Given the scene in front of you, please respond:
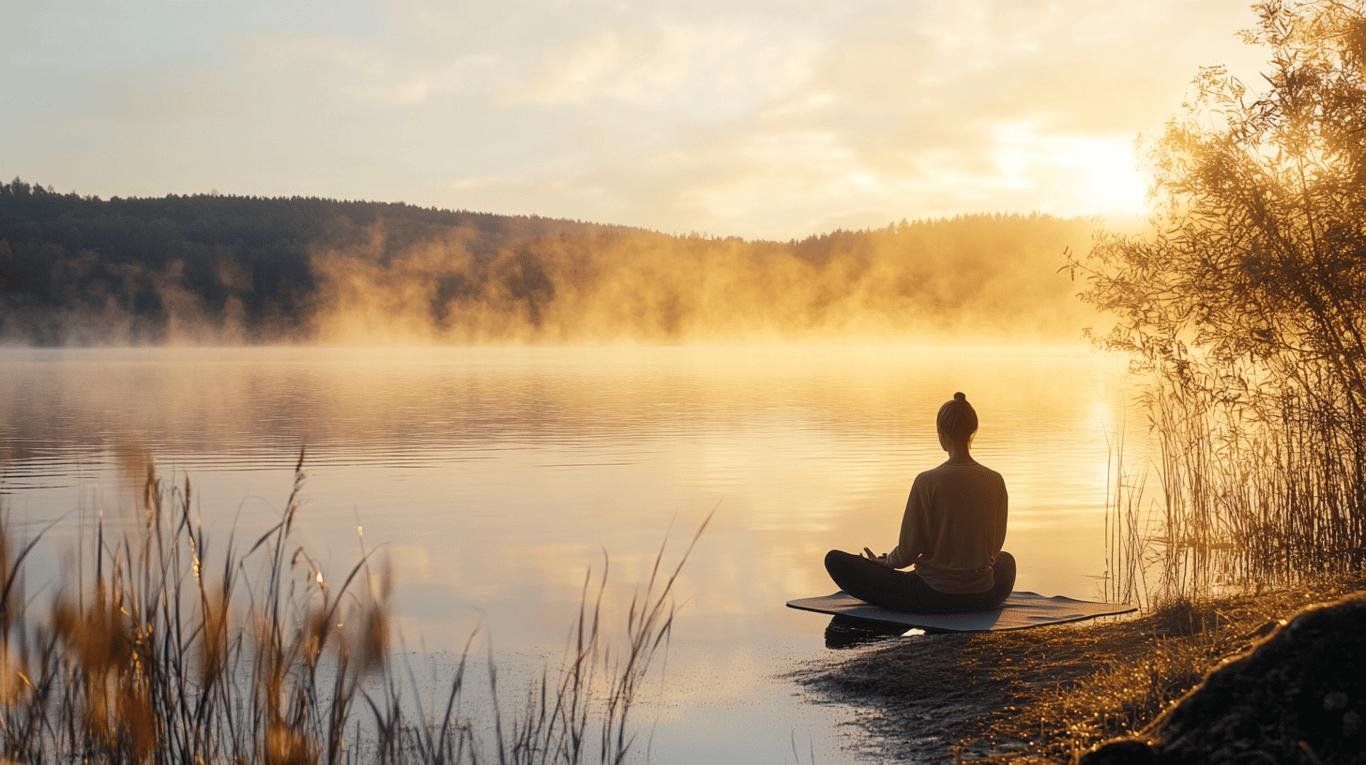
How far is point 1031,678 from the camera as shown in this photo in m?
6.26

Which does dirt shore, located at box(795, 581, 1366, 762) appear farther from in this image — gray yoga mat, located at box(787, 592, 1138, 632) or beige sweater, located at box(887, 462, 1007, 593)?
beige sweater, located at box(887, 462, 1007, 593)

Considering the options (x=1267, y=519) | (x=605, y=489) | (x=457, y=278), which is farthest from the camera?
(x=457, y=278)

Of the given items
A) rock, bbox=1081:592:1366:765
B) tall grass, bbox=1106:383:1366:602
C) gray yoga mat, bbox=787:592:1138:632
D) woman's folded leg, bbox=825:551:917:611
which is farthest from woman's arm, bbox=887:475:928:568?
rock, bbox=1081:592:1366:765

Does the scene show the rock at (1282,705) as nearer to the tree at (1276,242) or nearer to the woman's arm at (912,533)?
the woman's arm at (912,533)

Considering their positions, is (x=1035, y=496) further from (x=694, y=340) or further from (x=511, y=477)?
(x=694, y=340)

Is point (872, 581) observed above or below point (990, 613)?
above

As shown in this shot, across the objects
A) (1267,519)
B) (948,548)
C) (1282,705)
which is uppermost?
(1282,705)

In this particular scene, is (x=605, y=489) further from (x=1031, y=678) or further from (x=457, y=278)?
(x=457, y=278)

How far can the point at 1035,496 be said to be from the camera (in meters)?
15.0

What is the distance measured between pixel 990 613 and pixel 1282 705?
5.39m

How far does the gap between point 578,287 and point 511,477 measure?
90744 millimetres

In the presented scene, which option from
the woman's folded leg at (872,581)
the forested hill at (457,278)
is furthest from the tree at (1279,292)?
the forested hill at (457,278)

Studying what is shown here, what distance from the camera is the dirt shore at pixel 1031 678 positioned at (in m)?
5.03

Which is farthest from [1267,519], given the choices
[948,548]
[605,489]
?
[605,489]
